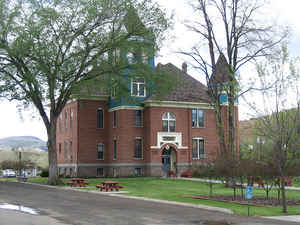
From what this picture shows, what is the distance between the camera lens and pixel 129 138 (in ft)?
157

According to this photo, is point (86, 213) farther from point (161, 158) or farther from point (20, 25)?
point (161, 158)

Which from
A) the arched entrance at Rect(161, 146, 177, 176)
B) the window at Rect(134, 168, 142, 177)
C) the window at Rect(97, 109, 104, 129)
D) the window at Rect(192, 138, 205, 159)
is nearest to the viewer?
the window at Rect(134, 168, 142, 177)

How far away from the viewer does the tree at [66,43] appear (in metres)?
31.9

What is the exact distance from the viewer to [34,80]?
3222 centimetres

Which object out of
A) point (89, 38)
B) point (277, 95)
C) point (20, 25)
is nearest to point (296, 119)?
point (277, 95)

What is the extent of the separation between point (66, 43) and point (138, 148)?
60.1 feet

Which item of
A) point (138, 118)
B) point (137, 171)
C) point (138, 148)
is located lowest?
point (137, 171)

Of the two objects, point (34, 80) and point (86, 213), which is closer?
point (86, 213)

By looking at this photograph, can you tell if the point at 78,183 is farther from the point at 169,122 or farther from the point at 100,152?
the point at 169,122

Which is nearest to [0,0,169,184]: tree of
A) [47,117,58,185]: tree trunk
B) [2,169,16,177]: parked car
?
[47,117,58,185]: tree trunk

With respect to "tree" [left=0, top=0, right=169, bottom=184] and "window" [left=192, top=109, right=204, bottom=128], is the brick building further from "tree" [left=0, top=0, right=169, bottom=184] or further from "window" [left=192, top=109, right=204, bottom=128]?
"tree" [left=0, top=0, right=169, bottom=184]

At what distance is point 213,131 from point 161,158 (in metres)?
7.16

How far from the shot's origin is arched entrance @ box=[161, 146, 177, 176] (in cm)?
4860

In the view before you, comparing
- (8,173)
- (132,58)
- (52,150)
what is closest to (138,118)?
(132,58)
